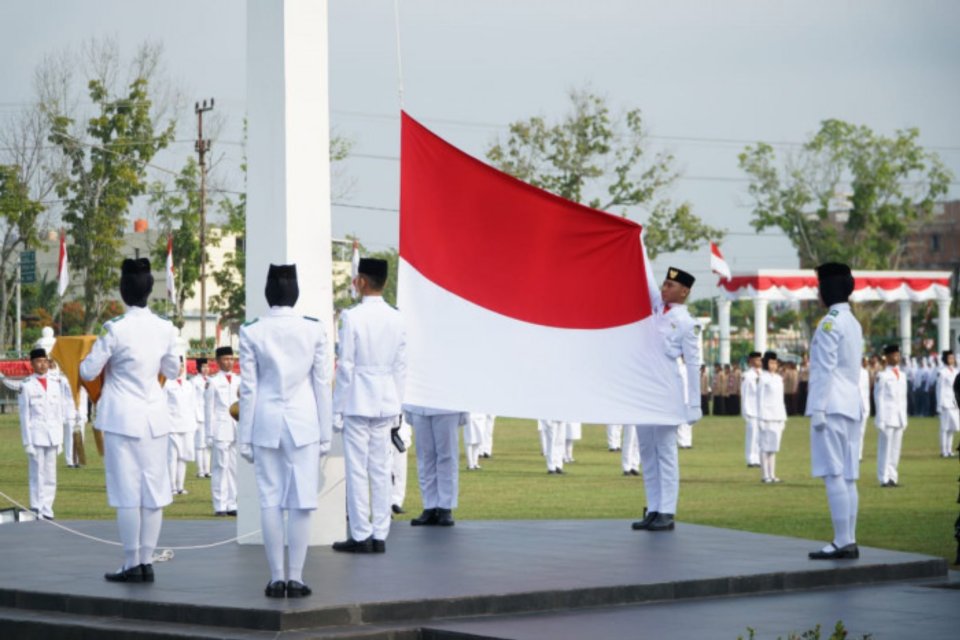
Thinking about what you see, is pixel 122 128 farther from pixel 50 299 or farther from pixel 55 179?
pixel 50 299

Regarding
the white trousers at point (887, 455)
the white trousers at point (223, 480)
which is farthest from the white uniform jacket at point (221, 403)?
the white trousers at point (887, 455)

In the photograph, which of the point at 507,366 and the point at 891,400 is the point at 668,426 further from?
the point at 891,400

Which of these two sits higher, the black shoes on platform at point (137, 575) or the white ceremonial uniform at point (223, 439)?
the white ceremonial uniform at point (223, 439)

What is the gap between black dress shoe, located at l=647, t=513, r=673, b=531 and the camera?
1375cm

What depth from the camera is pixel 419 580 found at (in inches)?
405

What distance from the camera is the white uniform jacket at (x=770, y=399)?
24.5m

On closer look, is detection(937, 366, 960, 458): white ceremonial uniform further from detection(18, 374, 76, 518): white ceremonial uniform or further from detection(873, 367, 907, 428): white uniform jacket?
detection(18, 374, 76, 518): white ceremonial uniform

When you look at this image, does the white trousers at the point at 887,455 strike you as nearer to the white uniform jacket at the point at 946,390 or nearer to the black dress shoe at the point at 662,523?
the white uniform jacket at the point at 946,390

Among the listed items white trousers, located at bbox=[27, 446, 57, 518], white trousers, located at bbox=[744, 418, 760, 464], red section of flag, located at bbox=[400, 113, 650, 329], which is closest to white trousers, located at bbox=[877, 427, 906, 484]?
white trousers, located at bbox=[744, 418, 760, 464]

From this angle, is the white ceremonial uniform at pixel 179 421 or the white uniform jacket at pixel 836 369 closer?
the white uniform jacket at pixel 836 369

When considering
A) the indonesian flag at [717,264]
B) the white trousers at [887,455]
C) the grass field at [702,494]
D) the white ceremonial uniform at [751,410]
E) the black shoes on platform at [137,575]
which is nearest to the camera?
the black shoes on platform at [137,575]

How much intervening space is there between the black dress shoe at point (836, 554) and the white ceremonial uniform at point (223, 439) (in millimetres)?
8110

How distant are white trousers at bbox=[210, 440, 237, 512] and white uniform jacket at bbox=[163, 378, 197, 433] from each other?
368 cm

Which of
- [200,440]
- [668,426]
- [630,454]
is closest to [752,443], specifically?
[630,454]
